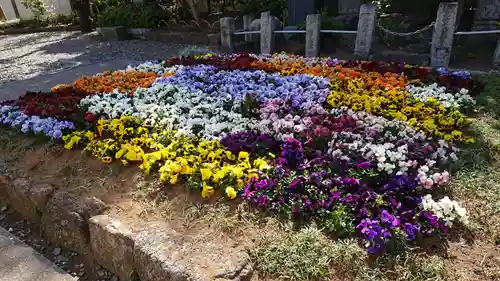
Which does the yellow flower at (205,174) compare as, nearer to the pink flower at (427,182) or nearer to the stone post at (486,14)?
the pink flower at (427,182)

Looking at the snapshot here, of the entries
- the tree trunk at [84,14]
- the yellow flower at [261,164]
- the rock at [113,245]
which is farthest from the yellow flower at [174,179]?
the tree trunk at [84,14]

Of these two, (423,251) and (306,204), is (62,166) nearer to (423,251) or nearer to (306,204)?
(306,204)

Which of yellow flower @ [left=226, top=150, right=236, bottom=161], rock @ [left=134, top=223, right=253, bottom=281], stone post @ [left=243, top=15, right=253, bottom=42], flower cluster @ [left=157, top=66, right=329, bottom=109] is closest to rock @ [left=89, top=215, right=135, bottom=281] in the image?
rock @ [left=134, top=223, right=253, bottom=281]

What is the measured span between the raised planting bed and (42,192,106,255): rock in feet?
0.05

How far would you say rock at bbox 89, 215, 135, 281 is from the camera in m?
2.54

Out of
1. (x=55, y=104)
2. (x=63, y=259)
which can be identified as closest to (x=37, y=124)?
(x=55, y=104)

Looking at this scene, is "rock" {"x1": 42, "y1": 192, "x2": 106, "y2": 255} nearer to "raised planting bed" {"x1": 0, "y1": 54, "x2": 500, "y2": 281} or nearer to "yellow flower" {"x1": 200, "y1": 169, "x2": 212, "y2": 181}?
"raised planting bed" {"x1": 0, "y1": 54, "x2": 500, "y2": 281}

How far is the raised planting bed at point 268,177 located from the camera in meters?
2.31

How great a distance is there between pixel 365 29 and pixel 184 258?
19.2 ft

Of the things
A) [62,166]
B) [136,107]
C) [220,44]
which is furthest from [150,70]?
[220,44]

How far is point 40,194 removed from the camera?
3.20 metres

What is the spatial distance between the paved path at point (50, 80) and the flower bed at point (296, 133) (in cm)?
236

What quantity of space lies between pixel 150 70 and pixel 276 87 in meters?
2.51

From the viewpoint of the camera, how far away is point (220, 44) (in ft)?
32.0
